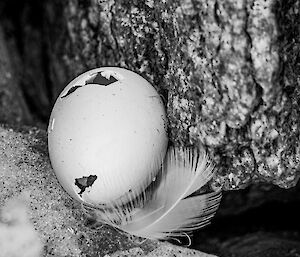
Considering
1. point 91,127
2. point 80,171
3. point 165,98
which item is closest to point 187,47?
point 165,98

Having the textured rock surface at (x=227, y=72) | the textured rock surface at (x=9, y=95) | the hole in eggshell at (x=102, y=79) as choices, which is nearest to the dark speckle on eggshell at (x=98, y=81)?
the hole in eggshell at (x=102, y=79)

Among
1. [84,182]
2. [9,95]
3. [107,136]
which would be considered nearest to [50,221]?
[84,182]

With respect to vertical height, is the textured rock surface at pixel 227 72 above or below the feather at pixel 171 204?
above

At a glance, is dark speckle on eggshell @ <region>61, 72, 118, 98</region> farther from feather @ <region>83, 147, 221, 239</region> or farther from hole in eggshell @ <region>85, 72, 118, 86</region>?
feather @ <region>83, 147, 221, 239</region>

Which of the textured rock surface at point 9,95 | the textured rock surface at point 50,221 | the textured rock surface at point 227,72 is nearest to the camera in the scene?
the textured rock surface at point 227,72

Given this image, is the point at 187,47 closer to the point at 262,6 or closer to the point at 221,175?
the point at 262,6

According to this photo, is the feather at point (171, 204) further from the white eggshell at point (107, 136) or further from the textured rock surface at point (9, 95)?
the textured rock surface at point (9, 95)
